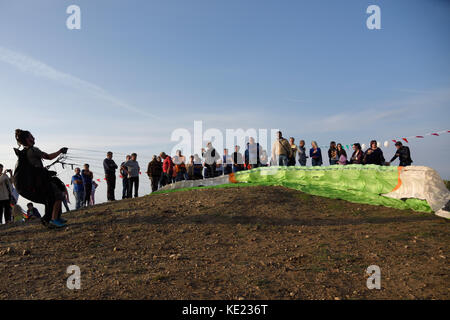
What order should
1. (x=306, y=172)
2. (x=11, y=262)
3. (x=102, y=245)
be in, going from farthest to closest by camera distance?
1. (x=306, y=172)
2. (x=102, y=245)
3. (x=11, y=262)

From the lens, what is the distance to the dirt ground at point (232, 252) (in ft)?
13.9

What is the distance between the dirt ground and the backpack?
990 mm

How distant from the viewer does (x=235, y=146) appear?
1435cm

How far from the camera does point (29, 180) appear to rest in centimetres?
634

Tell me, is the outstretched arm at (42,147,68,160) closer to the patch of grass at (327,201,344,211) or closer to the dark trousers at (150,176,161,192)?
the dark trousers at (150,176,161,192)

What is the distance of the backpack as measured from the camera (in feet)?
20.7

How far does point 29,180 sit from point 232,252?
178 inches

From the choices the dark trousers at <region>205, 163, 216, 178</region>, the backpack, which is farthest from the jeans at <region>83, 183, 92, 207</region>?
the backpack

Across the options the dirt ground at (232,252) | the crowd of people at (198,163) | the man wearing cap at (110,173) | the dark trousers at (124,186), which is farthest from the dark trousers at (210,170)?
the dirt ground at (232,252)

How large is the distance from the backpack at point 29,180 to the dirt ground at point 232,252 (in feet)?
3.25
